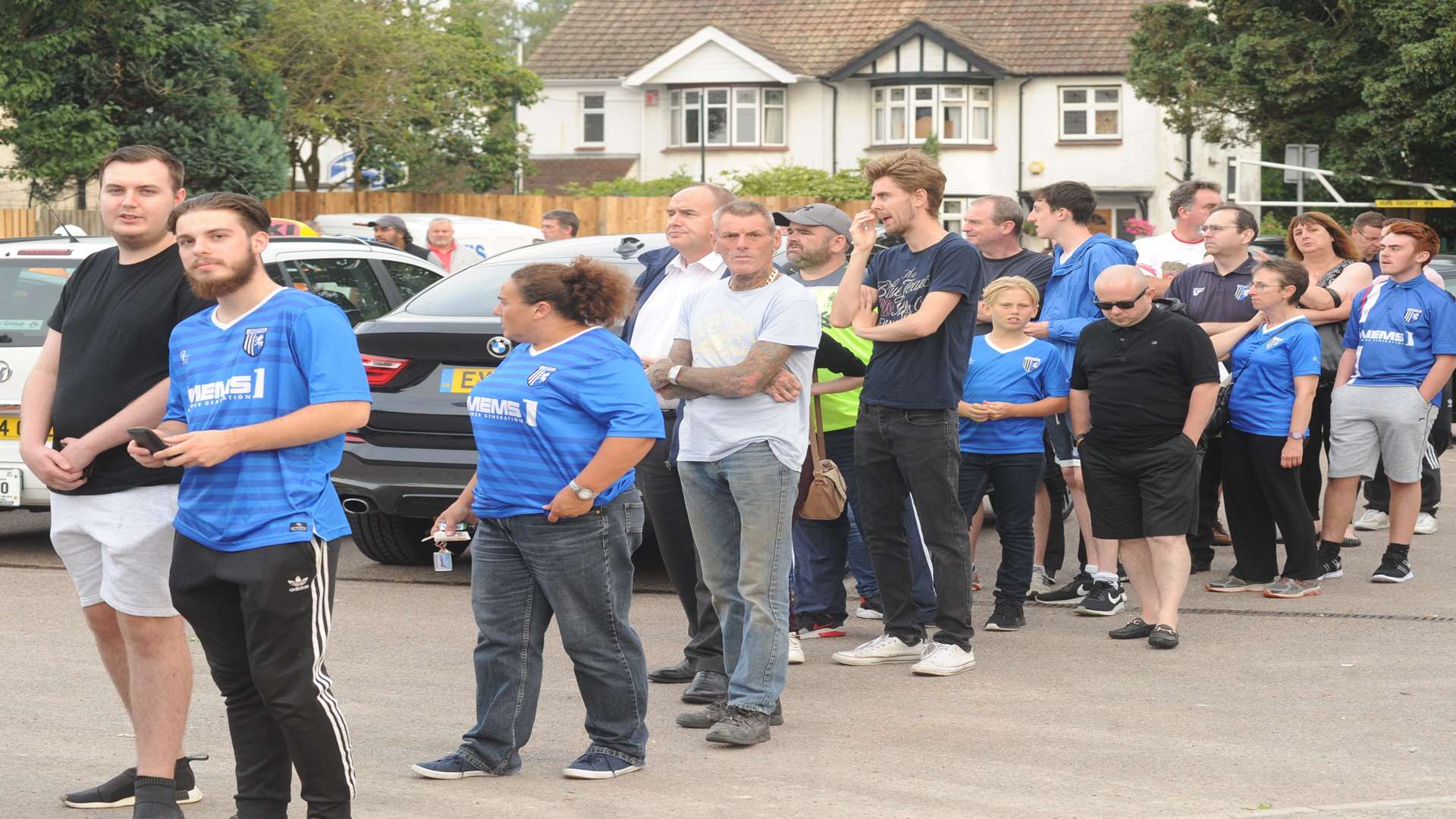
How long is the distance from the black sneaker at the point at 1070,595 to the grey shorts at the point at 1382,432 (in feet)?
5.40

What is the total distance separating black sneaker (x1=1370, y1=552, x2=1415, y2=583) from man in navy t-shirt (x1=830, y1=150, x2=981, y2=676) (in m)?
3.15

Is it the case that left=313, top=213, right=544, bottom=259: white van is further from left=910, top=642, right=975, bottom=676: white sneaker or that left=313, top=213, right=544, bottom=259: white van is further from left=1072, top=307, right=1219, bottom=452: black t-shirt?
left=910, top=642, right=975, bottom=676: white sneaker

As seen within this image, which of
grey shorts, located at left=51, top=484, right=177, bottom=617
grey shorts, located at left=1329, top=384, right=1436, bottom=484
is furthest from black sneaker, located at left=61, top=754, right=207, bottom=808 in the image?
grey shorts, located at left=1329, top=384, right=1436, bottom=484

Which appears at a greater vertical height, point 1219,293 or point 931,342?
point 1219,293

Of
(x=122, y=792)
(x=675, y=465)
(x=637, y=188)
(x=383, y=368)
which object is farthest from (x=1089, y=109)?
(x=122, y=792)

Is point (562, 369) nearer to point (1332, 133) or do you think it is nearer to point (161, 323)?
point (161, 323)

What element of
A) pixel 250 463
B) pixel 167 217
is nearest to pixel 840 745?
pixel 250 463

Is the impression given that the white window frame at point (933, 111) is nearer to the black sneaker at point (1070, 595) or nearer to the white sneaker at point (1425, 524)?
the white sneaker at point (1425, 524)

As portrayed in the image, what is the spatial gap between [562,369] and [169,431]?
1.15 m

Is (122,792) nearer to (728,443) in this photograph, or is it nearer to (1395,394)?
(728,443)

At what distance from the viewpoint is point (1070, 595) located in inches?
342

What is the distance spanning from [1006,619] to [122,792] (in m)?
4.11

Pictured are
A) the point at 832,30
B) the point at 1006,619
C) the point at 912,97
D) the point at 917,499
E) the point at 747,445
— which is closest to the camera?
the point at 747,445

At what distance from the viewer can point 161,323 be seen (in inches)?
191
